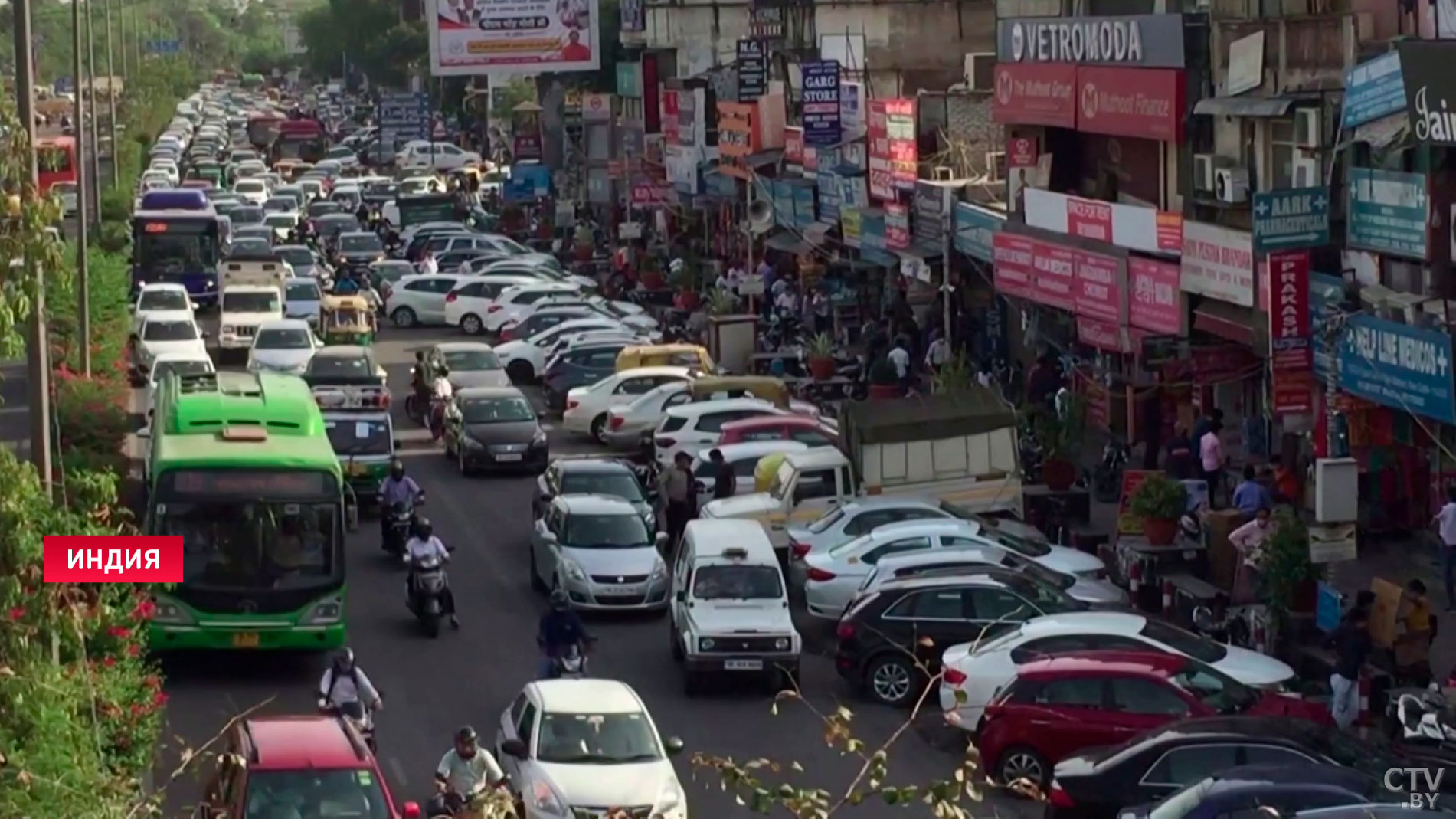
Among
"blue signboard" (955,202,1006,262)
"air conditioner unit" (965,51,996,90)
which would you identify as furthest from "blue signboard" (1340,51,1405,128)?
"air conditioner unit" (965,51,996,90)

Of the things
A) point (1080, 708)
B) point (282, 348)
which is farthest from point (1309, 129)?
point (282, 348)

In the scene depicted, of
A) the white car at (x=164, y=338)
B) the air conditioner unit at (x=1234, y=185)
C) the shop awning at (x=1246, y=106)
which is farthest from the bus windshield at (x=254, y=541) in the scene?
the white car at (x=164, y=338)

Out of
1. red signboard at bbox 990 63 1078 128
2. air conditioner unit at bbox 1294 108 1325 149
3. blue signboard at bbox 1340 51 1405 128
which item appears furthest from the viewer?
red signboard at bbox 990 63 1078 128

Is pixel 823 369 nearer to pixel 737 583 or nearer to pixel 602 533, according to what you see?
pixel 602 533

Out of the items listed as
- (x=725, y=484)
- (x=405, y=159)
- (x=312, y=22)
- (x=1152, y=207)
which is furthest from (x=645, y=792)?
(x=312, y=22)

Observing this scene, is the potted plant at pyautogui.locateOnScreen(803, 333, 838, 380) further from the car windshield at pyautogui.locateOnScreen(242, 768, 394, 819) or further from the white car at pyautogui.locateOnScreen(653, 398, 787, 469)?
the car windshield at pyautogui.locateOnScreen(242, 768, 394, 819)
